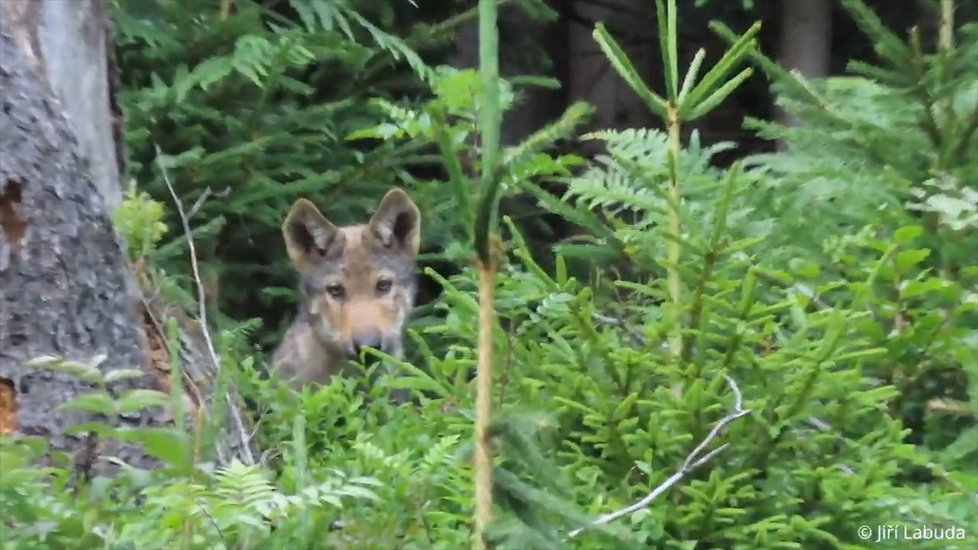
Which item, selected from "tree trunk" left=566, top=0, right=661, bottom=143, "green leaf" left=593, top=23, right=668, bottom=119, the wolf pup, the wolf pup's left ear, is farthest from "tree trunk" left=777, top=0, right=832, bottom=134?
"green leaf" left=593, top=23, right=668, bottom=119

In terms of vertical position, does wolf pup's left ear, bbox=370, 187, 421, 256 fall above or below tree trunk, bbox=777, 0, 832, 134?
below

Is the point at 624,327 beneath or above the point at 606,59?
beneath

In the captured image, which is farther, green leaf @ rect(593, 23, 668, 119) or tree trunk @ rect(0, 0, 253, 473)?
tree trunk @ rect(0, 0, 253, 473)

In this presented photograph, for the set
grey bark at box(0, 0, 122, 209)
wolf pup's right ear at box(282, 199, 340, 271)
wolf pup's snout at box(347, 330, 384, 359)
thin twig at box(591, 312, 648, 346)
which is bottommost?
thin twig at box(591, 312, 648, 346)

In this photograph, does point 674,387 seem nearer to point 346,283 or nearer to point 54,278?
point 54,278

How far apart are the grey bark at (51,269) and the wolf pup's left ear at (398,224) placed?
2741 mm

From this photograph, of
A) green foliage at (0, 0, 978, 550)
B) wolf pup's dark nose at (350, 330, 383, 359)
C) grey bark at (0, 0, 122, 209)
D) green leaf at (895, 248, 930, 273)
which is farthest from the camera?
wolf pup's dark nose at (350, 330, 383, 359)

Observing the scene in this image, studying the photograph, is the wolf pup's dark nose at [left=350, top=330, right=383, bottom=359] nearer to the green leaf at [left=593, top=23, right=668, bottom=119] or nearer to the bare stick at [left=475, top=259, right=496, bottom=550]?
the green leaf at [left=593, top=23, right=668, bottom=119]

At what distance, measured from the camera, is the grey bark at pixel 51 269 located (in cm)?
321

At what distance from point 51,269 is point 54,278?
3 cm

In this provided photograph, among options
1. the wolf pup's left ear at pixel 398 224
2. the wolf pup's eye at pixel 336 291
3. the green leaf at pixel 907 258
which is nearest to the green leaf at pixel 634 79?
the green leaf at pixel 907 258

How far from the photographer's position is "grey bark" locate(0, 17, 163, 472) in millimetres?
3205

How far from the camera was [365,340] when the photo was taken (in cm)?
616

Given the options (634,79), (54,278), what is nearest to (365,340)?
(54,278)
